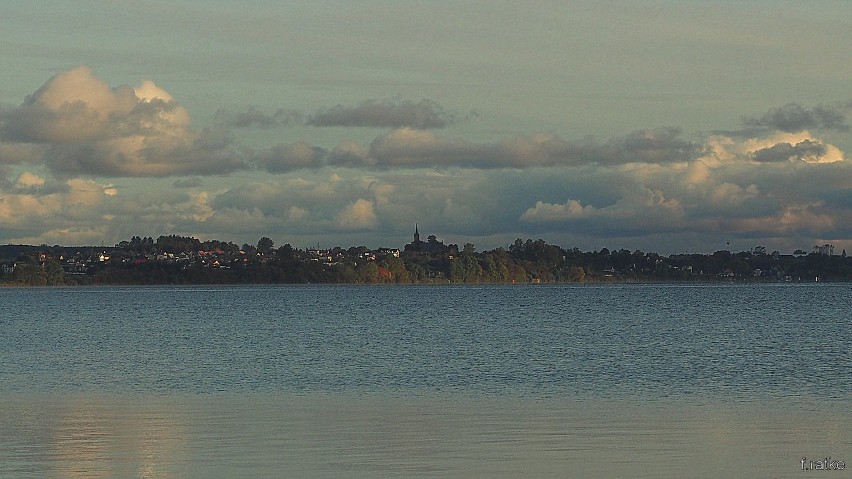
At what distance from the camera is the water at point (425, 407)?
21828mm

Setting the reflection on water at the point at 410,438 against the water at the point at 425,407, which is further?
the water at the point at 425,407

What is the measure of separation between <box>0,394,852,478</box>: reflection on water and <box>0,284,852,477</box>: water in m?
0.06

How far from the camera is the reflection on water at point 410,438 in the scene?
69.3 feet

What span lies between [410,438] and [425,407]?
6.34m

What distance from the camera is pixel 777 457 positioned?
72.9 feet

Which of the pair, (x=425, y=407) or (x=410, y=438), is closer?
(x=410, y=438)

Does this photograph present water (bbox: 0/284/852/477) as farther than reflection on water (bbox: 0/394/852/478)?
Yes

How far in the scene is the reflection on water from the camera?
21.1m

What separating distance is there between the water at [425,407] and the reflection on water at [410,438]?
Answer: 62 millimetres

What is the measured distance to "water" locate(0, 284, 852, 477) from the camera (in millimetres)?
21828

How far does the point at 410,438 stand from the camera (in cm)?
2492

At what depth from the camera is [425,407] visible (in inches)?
1230

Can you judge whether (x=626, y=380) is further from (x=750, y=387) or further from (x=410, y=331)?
(x=410, y=331)

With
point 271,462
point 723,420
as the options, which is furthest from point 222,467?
point 723,420
